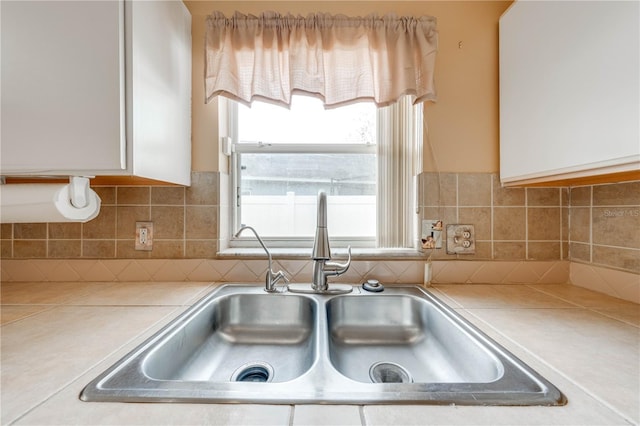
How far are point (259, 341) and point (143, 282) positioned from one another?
24.9 inches

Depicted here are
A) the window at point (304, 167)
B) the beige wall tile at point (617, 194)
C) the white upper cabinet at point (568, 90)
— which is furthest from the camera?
the window at point (304, 167)

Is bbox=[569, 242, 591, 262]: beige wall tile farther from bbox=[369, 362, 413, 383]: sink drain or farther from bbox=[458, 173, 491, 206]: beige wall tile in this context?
bbox=[369, 362, 413, 383]: sink drain

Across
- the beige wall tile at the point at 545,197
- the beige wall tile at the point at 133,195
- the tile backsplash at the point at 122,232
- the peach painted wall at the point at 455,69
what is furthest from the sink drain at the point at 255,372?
the beige wall tile at the point at 545,197

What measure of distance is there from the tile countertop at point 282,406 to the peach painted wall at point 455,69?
628mm

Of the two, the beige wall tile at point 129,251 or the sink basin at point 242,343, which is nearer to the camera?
the sink basin at point 242,343

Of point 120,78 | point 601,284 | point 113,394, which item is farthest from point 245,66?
point 601,284

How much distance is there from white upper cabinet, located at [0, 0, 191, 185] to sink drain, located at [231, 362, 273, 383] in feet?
2.40

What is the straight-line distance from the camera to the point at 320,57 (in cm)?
116

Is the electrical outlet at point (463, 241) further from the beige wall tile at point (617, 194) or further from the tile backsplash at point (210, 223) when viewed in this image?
the beige wall tile at point (617, 194)

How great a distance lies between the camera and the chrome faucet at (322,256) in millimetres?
1059

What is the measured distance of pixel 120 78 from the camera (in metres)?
0.81

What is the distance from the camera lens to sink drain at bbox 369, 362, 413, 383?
817 mm

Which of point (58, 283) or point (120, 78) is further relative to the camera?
point (58, 283)

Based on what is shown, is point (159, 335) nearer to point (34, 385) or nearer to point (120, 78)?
point (34, 385)
